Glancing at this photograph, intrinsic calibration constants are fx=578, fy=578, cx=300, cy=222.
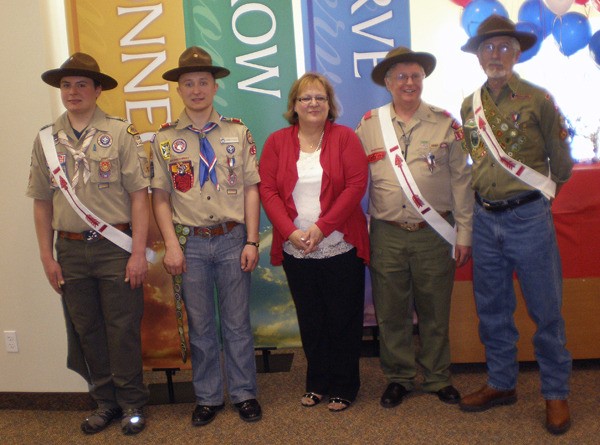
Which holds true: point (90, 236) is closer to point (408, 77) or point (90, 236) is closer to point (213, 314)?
point (213, 314)

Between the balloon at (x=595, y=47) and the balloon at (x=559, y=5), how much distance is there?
0.25 m

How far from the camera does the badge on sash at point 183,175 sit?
262 centimetres

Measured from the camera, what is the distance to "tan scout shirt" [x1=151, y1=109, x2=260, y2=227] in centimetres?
262

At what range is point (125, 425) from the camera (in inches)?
106

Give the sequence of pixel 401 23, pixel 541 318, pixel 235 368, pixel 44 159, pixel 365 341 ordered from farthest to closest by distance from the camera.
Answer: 1. pixel 365 341
2. pixel 401 23
3. pixel 235 368
4. pixel 44 159
5. pixel 541 318

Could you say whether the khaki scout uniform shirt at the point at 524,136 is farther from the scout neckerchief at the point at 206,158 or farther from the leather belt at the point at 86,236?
the leather belt at the point at 86,236

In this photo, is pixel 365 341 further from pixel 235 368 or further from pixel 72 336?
pixel 72 336

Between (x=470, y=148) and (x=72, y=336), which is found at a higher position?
(x=470, y=148)

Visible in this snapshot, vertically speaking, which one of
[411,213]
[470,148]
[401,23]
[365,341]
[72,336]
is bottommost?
[365,341]

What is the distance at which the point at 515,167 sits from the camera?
94.5 inches

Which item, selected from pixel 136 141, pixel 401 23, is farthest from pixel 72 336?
pixel 401 23

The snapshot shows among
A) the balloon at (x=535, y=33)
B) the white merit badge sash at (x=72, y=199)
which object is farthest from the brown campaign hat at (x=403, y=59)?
the white merit badge sash at (x=72, y=199)

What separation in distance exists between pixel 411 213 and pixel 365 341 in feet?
4.24

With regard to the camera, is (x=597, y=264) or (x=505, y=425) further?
(x=597, y=264)
